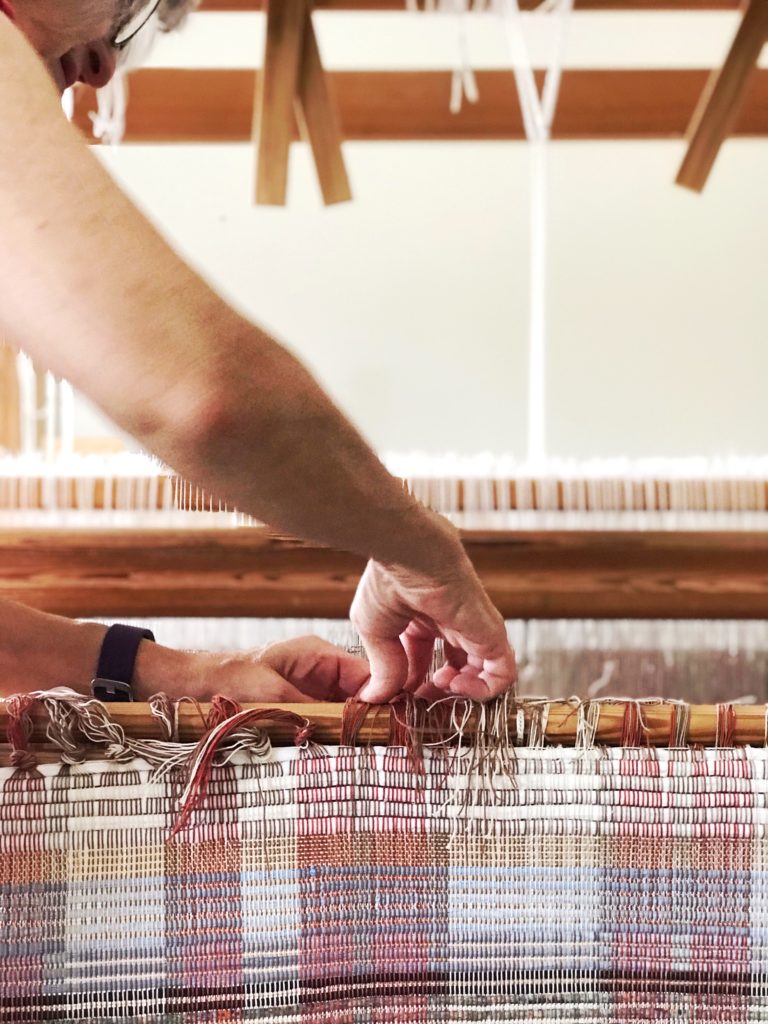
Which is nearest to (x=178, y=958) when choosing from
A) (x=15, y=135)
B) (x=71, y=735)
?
(x=71, y=735)

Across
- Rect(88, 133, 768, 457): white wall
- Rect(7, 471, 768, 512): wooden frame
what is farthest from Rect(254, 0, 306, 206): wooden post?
Rect(88, 133, 768, 457): white wall

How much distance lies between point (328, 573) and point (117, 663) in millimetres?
630

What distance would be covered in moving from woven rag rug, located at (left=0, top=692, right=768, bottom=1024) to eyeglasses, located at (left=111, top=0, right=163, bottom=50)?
1.51ft

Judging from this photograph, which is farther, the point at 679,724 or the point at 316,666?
the point at 316,666

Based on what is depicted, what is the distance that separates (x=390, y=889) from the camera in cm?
66

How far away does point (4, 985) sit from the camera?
631 mm

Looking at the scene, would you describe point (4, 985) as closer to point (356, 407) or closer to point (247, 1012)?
point (247, 1012)

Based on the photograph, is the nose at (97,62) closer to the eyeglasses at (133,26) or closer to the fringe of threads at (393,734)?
the eyeglasses at (133,26)

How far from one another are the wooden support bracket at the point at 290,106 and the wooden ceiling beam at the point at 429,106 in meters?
0.41

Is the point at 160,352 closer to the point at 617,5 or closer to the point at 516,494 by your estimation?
the point at 516,494

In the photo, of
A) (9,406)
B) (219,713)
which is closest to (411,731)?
(219,713)

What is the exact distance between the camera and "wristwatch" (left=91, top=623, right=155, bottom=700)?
836mm

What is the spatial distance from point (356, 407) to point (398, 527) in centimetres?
235

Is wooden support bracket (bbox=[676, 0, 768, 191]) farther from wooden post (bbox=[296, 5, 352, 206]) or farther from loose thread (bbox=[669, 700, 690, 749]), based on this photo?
loose thread (bbox=[669, 700, 690, 749])
